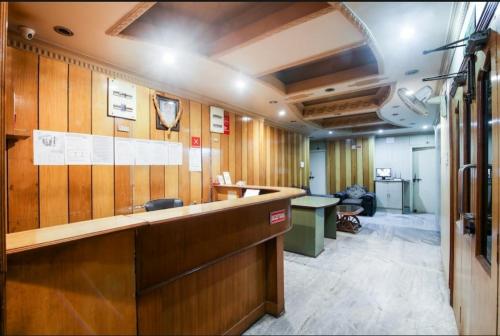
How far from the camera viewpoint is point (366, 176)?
323 inches

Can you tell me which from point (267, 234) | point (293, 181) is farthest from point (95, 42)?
point (293, 181)

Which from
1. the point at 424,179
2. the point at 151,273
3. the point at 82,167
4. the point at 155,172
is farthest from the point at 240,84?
the point at 424,179

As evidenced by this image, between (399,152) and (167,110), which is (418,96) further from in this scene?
(399,152)

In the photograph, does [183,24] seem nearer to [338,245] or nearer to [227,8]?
[227,8]

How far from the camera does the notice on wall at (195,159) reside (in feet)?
12.0

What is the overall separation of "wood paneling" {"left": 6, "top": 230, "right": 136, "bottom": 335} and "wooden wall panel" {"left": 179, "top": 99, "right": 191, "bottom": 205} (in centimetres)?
245

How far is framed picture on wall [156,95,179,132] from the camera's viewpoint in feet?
10.6

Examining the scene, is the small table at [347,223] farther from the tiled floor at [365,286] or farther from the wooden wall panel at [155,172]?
the wooden wall panel at [155,172]

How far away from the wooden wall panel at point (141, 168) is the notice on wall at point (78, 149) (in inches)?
19.8

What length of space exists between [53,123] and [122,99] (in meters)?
0.75

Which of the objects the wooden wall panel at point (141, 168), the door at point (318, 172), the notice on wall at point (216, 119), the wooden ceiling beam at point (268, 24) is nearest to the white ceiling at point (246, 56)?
the wooden wall panel at point (141, 168)

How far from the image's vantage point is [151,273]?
1249 millimetres

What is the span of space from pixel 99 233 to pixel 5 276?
295 millimetres

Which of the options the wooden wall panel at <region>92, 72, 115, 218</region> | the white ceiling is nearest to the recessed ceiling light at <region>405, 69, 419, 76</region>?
the white ceiling
